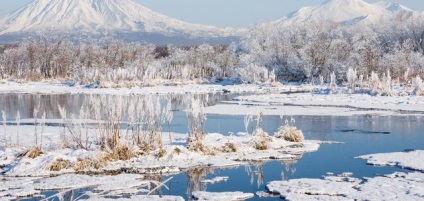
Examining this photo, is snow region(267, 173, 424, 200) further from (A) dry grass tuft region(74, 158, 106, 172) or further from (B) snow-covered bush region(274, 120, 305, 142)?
(B) snow-covered bush region(274, 120, 305, 142)

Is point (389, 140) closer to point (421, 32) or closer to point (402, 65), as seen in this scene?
point (402, 65)

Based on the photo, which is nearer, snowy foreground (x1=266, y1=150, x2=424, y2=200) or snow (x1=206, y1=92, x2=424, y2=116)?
snowy foreground (x1=266, y1=150, x2=424, y2=200)

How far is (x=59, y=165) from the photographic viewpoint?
11.6 m

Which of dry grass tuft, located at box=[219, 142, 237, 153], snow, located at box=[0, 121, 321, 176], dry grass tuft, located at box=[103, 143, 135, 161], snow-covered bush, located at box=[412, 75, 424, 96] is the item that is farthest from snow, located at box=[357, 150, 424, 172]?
snow-covered bush, located at box=[412, 75, 424, 96]

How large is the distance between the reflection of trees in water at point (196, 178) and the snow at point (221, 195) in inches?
10.1

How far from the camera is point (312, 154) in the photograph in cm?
1359

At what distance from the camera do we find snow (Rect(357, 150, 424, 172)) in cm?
1180

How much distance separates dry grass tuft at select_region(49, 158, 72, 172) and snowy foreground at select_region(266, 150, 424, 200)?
4083 mm

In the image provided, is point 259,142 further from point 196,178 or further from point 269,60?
point 269,60

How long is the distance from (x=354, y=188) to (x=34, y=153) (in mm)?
6400

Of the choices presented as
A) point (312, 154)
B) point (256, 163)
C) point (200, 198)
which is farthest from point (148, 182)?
point (312, 154)

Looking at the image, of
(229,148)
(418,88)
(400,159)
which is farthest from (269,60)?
(400,159)

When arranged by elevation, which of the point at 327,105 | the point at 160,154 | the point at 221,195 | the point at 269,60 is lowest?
the point at 221,195

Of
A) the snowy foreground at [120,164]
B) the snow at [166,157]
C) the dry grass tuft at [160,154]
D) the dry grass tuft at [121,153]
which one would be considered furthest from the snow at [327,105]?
the dry grass tuft at [121,153]
